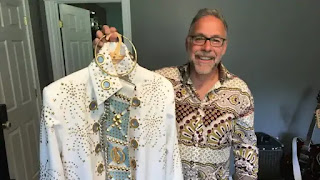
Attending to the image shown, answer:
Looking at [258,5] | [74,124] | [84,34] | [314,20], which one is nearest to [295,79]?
[314,20]

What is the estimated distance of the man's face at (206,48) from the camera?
1.02 meters

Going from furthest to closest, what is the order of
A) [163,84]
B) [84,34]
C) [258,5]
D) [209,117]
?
[84,34]
[258,5]
[209,117]
[163,84]

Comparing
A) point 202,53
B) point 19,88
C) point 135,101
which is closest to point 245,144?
point 202,53

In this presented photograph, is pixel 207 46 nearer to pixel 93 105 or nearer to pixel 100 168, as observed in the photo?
pixel 93 105

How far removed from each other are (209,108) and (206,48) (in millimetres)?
258

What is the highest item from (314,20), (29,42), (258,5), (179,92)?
(258,5)

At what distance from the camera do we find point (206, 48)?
1.01 meters

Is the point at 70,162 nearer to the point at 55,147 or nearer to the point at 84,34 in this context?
the point at 55,147

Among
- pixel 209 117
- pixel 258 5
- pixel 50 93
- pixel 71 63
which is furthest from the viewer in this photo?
pixel 71 63

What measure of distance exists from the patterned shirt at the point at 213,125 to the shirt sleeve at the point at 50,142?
492mm

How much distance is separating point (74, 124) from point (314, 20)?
2354 millimetres

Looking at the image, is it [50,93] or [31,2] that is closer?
[50,93]

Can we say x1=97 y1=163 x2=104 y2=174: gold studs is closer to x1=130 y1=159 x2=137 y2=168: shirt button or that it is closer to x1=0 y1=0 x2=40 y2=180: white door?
x1=130 y1=159 x2=137 y2=168: shirt button

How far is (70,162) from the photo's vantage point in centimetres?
85
